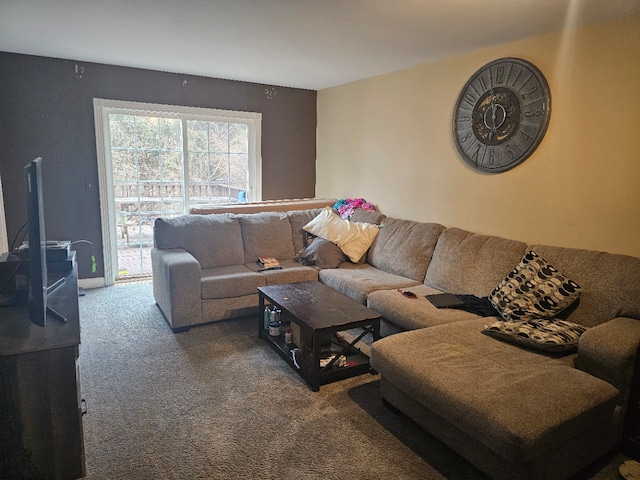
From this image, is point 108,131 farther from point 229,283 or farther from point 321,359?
point 321,359

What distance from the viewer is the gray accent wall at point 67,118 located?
4023 millimetres

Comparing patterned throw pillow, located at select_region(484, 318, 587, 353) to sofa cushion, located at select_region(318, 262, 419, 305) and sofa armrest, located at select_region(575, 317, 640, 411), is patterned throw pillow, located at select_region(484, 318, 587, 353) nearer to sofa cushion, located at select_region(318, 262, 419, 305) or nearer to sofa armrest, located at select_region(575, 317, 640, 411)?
sofa armrest, located at select_region(575, 317, 640, 411)

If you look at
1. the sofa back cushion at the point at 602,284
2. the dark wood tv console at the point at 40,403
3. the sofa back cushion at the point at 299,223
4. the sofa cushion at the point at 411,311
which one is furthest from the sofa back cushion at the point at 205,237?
the sofa back cushion at the point at 602,284

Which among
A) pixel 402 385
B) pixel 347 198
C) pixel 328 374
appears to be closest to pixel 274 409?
pixel 328 374

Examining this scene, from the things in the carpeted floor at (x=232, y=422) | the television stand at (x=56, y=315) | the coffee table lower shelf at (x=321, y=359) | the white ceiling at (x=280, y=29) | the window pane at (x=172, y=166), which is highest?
the white ceiling at (x=280, y=29)

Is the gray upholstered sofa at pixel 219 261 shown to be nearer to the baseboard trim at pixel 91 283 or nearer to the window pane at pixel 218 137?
the baseboard trim at pixel 91 283

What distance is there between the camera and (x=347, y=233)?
165 inches

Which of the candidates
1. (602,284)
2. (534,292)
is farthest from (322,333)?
(602,284)

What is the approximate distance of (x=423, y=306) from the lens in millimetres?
2947

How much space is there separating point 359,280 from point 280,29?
2.02 metres

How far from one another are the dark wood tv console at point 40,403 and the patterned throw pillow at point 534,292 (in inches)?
93.3

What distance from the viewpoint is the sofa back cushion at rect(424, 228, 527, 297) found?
3.11 m

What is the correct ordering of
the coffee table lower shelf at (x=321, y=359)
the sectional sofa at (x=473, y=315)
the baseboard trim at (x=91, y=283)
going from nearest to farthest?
1. the sectional sofa at (x=473, y=315)
2. the coffee table lower shelf at (x=321, y=359)
3. the baseboard trim at (x=91, y=283)

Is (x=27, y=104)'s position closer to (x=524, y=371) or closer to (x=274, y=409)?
(x=274, y=409)
